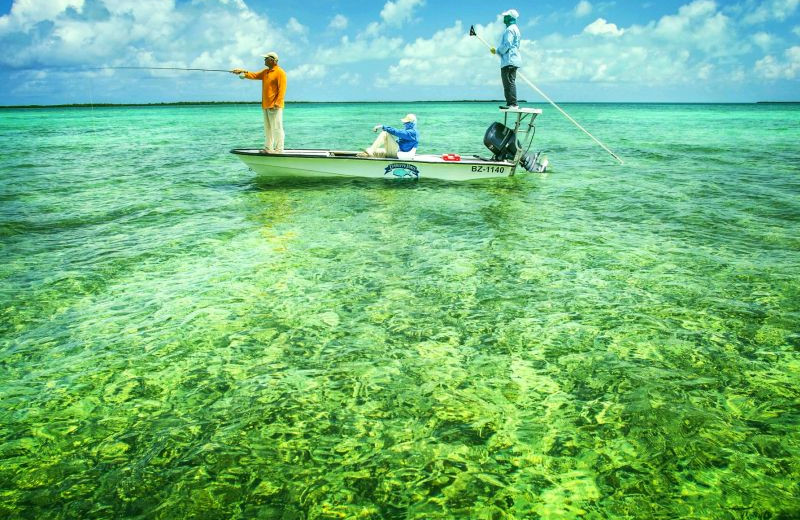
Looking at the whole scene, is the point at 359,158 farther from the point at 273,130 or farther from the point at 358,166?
the point at 273,130

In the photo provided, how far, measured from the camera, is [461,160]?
1441 cm

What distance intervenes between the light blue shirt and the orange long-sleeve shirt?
→ 20.9 ft

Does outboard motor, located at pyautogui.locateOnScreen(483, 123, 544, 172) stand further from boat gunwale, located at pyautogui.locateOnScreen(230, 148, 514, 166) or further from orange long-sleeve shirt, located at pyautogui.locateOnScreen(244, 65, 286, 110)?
orange long-sleeve shirt, located at pyautogui.locateOnScreen(244, 65, 286, 110)

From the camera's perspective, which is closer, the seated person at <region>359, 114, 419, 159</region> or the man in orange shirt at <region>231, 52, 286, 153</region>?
the man in orange shirt at <region>231, 52, 286, 153</region>

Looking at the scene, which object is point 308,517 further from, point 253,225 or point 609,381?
point 253,225

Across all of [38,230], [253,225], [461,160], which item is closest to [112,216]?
[38,230]

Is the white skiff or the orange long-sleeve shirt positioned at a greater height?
the orange long-sleeve shirt

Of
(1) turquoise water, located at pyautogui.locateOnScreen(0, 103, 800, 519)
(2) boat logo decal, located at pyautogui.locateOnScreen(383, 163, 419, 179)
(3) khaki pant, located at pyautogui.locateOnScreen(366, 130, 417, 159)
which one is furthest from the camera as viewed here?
(2) boat logo decal, located at pyautogui.locateOnScreen(383, 163, 419, 179)

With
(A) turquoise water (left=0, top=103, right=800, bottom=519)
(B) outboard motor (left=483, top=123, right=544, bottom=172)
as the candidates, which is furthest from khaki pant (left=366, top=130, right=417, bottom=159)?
(A) turquoise water (left=0, top=103, right=800, bottom=519)

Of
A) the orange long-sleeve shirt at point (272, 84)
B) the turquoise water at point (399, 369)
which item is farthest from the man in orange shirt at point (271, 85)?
the turquoise water at point (399, 369)

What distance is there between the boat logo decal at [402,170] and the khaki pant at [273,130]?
3.24 meters

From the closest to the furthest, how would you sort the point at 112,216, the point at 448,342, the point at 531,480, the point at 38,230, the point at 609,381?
the point at 531,480, the point at 609,381, the point at 448,342, the point at 38,230, the point at 112,216

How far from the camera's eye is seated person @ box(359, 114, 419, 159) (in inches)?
537

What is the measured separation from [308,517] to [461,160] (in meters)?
12.5
